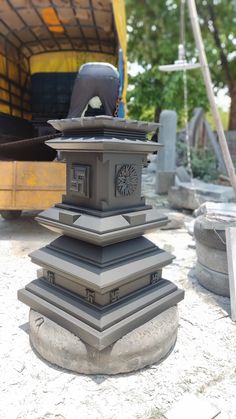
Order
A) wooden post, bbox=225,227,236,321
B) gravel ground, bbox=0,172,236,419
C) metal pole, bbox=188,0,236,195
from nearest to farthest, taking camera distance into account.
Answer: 1. gravel ground, bbox=0,172,236,419
2. wooden post, bbox=225,227,236,321
3. metal pole, bbox=188,0,236,195

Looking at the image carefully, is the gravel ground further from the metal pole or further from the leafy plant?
the leafy plant

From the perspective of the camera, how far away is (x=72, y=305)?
2008mm

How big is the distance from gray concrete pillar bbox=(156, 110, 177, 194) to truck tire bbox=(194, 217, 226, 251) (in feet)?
16.2

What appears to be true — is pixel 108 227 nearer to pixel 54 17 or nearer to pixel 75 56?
pixel 54 17

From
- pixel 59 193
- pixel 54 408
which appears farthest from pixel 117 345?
pixel 59 193

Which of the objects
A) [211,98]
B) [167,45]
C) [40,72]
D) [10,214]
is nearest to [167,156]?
[40,72]

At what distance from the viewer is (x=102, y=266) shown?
189 centimetres

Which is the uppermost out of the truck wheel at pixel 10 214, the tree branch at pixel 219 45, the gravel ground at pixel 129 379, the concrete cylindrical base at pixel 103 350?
the tree branch at pixel 219 45

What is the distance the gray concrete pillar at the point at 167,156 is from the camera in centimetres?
783

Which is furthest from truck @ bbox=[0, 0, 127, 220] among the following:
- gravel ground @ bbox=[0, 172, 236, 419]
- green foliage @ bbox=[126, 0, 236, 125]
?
green foliage @ bbox=[126, 0, 236, 125]

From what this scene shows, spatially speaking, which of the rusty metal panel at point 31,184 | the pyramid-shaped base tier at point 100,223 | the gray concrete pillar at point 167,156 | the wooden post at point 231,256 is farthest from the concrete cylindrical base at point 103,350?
the gray concrete pillar at point 167,156

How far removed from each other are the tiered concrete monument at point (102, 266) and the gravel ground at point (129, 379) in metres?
0.10

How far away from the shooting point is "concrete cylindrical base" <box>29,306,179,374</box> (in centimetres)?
Answer: 186

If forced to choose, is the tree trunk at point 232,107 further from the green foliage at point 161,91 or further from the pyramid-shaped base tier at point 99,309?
the pyramid-shaped base tier at point 99,309
